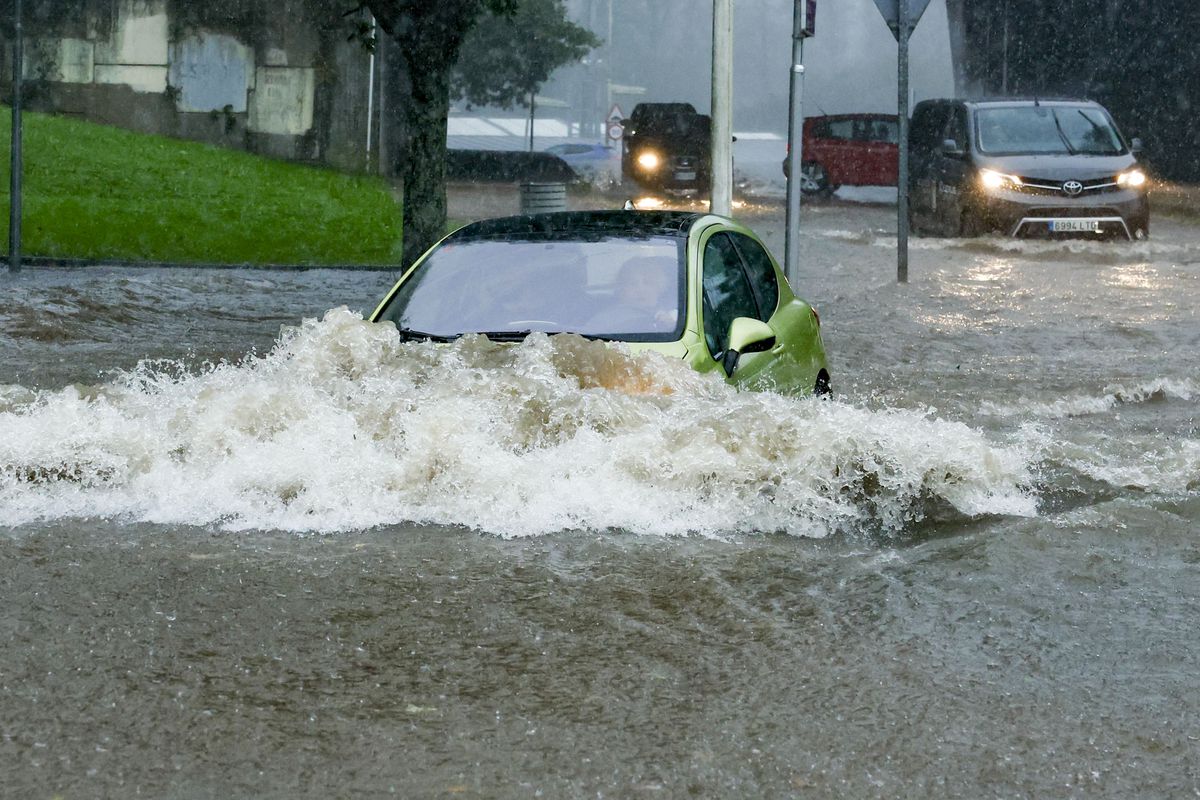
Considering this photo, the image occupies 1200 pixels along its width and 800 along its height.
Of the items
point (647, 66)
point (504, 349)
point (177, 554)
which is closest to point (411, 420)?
point (504, 349)

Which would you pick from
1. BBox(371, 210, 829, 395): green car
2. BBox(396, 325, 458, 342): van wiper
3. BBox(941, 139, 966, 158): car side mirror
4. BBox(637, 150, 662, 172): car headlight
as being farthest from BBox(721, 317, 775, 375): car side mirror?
BBox(637, 150, 662, 172): car headlight

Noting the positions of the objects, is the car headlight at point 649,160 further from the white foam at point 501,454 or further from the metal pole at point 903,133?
the white foam at point 501,454

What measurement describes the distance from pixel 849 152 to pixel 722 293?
3091cm

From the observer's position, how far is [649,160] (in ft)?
124

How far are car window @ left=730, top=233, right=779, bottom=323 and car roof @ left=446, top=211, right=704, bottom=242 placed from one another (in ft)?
1.08

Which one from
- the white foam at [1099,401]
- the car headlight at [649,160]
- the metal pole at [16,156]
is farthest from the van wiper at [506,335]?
the car headlight at [649,160]

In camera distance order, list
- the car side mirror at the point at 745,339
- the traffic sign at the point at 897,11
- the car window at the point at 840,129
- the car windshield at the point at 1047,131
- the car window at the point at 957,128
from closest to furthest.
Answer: the car side mirror at the point at 745,339 < the traffic sign at the point at 897,11 < the car windshield at the point at 1047,131 < the car window at the point at 957,128 < the car window at the point at 840,129

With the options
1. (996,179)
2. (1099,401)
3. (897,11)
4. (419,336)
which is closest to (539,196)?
(996,179)

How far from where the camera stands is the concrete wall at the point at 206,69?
1419 inches

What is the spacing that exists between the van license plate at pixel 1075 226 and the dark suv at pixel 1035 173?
0.04 ft

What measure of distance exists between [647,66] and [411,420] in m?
68.5

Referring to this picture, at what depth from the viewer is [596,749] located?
14.3ft

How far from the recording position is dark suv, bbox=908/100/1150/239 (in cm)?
2222

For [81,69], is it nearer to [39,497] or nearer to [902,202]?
[902,202]
